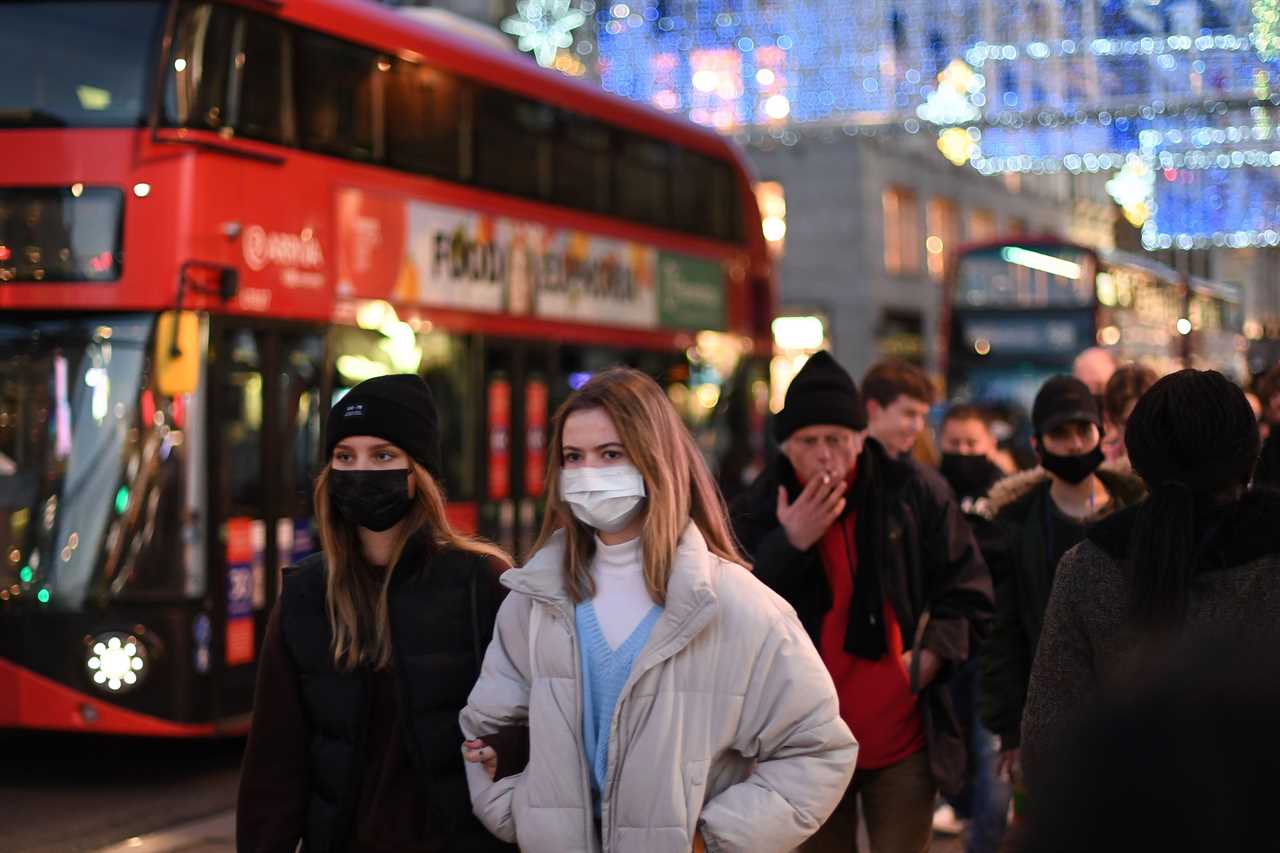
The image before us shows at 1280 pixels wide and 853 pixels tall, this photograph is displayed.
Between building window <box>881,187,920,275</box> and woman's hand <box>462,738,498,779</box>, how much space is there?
107ft

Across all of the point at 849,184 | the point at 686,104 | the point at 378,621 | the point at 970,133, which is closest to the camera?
the point at 378,621

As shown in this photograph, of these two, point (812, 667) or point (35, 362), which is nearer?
point (812, 667)

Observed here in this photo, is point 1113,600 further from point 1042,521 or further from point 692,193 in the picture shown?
point 692,193

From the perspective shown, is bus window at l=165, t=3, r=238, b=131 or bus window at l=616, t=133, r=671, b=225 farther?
bus window at l=616, t=133, r=671, b=225

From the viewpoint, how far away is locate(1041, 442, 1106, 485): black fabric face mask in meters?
4.94

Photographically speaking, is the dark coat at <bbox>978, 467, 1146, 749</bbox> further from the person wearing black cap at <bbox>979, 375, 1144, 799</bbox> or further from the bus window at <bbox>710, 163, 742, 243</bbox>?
the bus window at <bbox>710, 163, 742, 243</bbox>

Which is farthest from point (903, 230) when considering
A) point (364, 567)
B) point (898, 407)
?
point (364, 567)

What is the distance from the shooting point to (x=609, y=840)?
2.92 m

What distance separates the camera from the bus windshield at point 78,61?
860 cm

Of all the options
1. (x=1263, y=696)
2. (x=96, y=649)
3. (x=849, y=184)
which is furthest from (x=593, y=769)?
(x=849, y=184)

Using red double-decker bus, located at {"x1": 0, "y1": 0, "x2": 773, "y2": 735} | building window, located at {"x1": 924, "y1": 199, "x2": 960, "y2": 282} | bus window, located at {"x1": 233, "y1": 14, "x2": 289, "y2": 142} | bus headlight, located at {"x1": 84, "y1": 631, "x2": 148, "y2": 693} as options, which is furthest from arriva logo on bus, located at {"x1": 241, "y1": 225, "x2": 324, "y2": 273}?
building window, located at {"x1": 924, "y1": 199, "x2": 960, "y2": 282}

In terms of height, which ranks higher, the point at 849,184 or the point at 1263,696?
the point at 849,184

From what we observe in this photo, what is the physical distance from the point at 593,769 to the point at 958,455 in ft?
13.3

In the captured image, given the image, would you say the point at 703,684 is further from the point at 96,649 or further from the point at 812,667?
the point at 96,649
